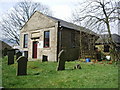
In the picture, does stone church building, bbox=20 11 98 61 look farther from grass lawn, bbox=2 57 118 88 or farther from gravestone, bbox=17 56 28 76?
grass lawn, bbox=2 57 118 88

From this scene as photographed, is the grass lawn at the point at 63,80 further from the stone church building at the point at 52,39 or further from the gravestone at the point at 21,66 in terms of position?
the stone church building at the point at 52,39

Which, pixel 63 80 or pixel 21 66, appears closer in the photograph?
pixel 63 80

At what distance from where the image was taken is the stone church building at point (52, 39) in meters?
20.3

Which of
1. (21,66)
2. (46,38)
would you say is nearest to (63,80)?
(21,66)

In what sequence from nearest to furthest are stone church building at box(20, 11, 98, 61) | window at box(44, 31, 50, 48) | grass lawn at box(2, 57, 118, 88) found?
grass lawn at box(2, 57, 118, 88)
stone church building at box(20, 11, 98, 61)
window at box(44, 31, 50, 48)

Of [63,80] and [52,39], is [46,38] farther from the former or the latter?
[63,80]

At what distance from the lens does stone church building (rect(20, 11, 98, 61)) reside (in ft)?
66.5

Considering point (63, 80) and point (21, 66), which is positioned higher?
point (21, 66)

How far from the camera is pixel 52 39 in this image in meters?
20.6

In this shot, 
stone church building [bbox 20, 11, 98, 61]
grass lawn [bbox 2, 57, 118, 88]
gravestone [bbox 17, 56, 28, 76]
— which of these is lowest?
grass lawn [bbox 2, 57, 118, 88]

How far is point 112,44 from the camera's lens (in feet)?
59.4

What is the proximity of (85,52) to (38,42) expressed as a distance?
8.06 metres

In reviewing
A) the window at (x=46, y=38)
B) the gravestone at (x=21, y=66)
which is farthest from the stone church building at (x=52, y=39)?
the gravestone at (x=21, y=66)

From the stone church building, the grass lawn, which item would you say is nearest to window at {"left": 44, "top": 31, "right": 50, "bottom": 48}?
the stone church building
